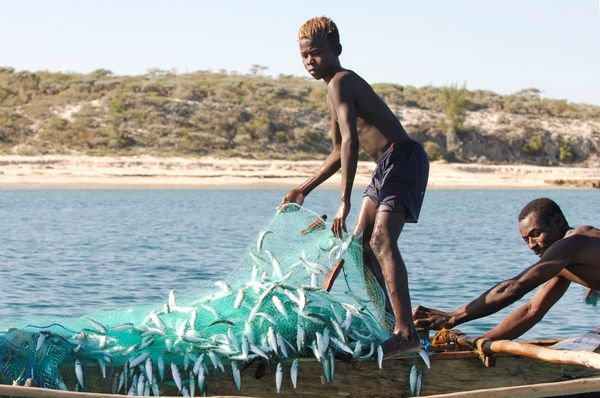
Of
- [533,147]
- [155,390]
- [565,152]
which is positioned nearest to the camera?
[155,390]

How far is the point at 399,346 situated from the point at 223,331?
38.5 inches

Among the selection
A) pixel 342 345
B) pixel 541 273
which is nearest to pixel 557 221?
pixel 541 273

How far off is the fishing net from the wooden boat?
0.06 m

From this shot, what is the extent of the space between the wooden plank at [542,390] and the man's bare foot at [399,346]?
0.33 metres

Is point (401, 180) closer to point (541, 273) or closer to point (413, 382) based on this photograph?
point (541, 273)

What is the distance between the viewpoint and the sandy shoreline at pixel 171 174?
31.8 meters

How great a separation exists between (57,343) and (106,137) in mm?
32758

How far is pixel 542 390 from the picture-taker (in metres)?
5.89

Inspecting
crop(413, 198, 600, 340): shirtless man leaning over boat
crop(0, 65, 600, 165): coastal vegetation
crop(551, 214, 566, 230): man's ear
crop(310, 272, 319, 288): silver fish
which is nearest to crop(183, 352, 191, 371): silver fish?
crop(310, 272, 319, 288): silver fish

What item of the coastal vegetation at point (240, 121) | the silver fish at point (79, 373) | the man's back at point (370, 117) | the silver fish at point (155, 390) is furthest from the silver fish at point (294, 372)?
the coastal vegetation at point (240, 121)

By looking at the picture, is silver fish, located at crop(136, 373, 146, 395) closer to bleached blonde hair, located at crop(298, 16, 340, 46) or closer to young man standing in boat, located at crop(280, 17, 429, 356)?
young man standing in boat, located at crop(280, 17, 429, 356)

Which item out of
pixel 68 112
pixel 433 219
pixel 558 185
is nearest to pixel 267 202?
pixel 433 219

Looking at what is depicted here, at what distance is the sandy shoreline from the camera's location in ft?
104

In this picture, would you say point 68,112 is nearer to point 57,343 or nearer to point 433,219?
point 433,219
